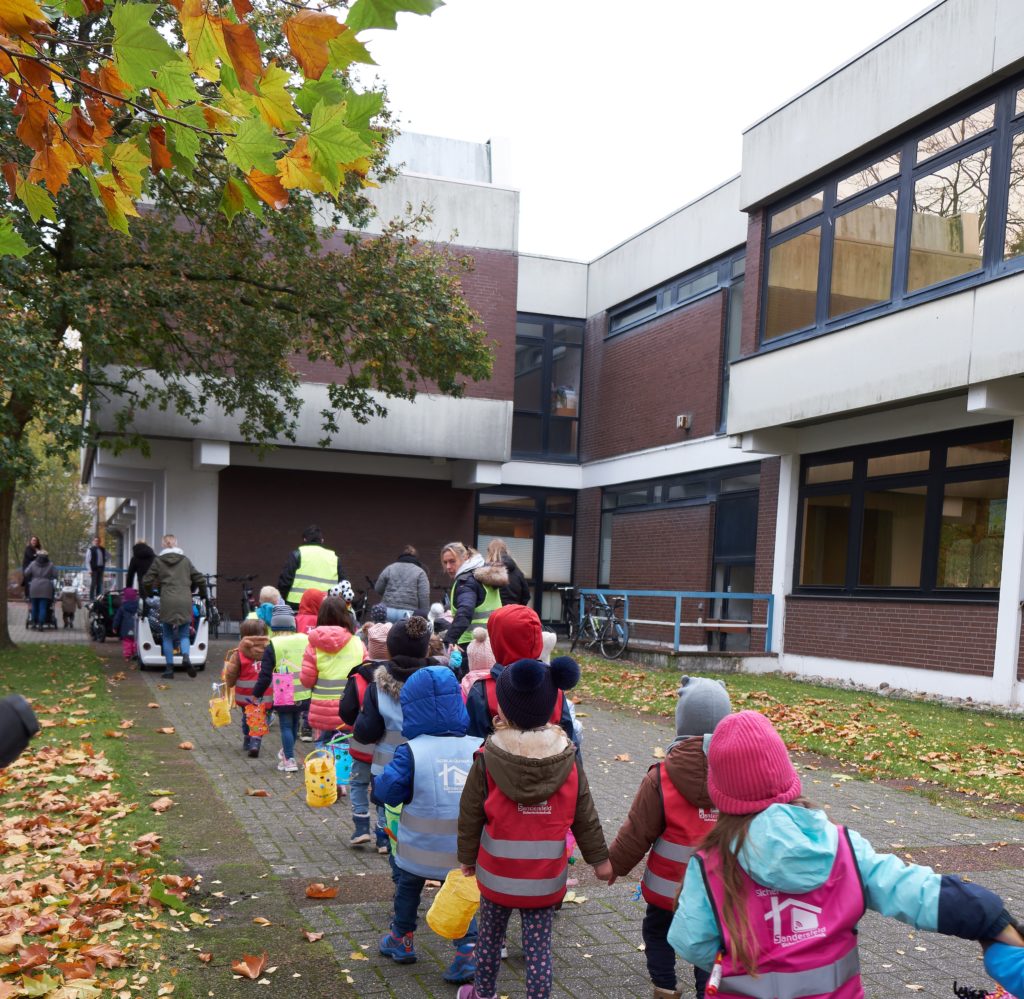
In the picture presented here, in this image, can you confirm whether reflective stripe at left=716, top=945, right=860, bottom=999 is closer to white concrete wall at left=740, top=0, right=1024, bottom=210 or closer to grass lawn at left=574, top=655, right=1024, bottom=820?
grass lawn at left=574, top=655, right=1024, bottom=820

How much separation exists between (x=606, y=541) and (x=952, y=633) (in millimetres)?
11015

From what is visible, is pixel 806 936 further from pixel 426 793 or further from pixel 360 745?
pixel 360 745

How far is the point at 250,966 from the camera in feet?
13.5

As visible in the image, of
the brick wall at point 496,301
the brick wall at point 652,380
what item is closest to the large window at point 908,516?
the brick wall at point 652,380

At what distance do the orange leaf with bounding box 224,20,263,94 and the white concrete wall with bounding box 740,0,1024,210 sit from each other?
38.4 ft

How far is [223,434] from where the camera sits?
63.2ft

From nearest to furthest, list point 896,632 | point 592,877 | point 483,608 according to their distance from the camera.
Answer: point 592,877, point 483,608, point 896,632

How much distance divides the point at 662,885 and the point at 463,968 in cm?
107

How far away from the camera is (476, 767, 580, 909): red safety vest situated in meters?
3.61

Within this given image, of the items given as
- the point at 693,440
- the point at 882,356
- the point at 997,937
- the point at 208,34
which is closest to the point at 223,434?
the point at 693,440

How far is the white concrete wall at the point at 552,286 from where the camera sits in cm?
2431

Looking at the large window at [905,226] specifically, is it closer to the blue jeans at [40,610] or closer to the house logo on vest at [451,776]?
the house logo on vest at [451,776]

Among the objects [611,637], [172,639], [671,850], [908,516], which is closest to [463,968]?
[671,850]

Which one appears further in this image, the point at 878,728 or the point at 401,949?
the point at 878,728
